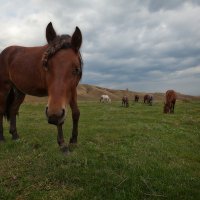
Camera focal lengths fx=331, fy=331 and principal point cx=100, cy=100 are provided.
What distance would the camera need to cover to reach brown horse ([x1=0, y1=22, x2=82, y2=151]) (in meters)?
6.86

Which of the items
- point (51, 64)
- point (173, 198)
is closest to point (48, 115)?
point (51, 64)

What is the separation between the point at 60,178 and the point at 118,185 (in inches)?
49.9

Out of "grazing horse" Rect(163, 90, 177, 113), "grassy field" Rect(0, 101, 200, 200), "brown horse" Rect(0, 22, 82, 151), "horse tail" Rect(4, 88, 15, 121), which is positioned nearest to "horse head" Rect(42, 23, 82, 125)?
"brown horse" Rect(0, 22, 82, 151)

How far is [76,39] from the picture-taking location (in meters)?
7.84

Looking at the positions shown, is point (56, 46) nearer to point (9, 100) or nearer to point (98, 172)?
point (98, 172)

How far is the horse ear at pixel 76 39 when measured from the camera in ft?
25.5

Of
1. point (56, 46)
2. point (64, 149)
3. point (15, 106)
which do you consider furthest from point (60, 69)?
point (15, 106)

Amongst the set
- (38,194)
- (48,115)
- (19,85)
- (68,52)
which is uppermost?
(68,52)

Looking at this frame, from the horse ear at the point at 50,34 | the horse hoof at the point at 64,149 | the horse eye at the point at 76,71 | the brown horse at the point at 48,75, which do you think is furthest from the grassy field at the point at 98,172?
the horse ear at the point at 50,34

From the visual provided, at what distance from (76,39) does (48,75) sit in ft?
3.77

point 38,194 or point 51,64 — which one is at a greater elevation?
point 51,64

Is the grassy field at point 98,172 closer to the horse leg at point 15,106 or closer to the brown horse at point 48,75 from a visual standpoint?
the horse leg at point 15,106

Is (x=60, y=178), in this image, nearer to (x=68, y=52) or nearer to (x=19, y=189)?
(x=19, y=189)

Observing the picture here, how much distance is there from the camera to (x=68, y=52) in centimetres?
A: 751
